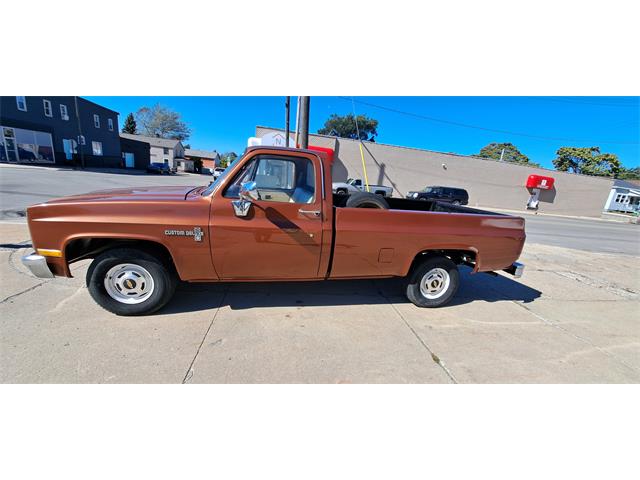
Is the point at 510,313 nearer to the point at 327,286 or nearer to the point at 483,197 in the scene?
the point at 327,286

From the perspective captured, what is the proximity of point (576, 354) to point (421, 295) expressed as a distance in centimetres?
169

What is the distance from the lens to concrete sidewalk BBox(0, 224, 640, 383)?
2344 mm

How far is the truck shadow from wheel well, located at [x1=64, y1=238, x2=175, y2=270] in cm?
70

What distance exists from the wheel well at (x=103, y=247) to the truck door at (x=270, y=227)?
0.65 m

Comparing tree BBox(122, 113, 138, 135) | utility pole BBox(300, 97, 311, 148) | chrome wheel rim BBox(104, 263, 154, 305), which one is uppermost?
tree BBox(122, 113, 138, 135)

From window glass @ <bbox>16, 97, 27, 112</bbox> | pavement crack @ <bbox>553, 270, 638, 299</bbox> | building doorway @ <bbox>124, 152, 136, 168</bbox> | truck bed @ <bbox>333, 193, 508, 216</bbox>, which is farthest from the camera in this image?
building doorway @ <bbox>124, 152, 136, 168</bbox>

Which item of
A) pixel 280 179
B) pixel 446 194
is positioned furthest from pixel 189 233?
pixel 446 194

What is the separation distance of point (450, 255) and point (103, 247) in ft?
14.4

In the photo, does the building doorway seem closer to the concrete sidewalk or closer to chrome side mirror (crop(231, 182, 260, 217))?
the concrete sidewalk

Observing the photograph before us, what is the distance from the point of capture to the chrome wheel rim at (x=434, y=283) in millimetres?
3686

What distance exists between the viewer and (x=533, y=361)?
2773 mm

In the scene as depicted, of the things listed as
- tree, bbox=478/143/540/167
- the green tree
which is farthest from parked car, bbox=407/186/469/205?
the green tree

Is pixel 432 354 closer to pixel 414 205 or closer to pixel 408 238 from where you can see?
pixel 408 238

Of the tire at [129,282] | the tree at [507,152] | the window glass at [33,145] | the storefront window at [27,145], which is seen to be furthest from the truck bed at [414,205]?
the tree at [507,152]
